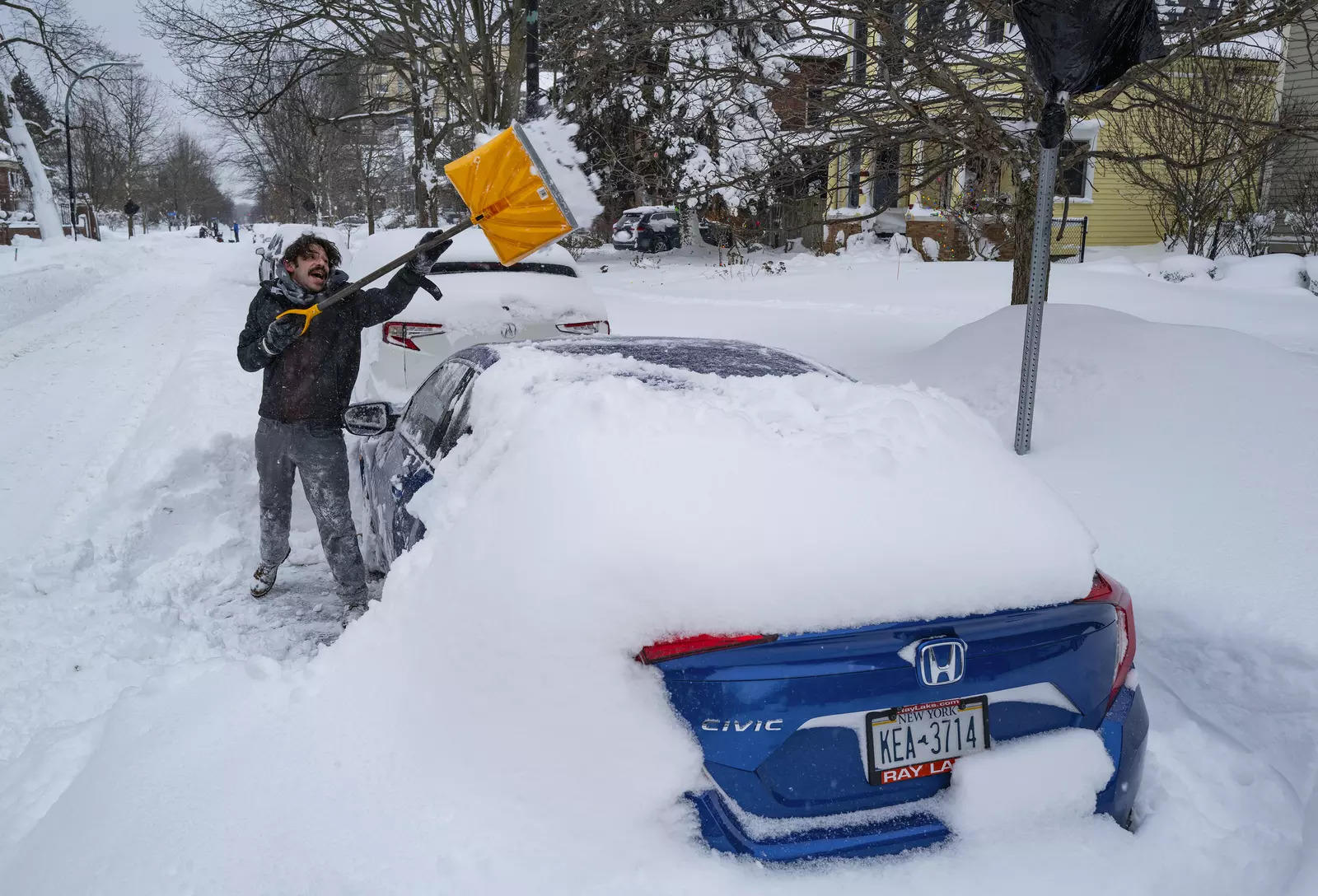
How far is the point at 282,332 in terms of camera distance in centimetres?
407

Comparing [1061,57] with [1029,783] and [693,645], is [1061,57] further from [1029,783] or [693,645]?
[693,645]

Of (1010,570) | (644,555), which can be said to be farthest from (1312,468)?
(644,555)

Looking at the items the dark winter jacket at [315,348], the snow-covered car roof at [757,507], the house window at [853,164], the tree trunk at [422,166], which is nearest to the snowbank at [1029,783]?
the snow-covered car roof at [757,507]

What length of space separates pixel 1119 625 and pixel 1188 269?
54.1 feet

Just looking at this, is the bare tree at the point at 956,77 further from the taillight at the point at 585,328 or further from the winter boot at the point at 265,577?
the winter boot at the point at 265,577

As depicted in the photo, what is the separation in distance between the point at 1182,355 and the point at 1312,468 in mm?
1662

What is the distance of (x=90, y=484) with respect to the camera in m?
6.30

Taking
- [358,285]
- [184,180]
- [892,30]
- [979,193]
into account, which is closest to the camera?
[358,285]

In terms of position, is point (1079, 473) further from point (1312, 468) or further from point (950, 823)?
point (950, 823)

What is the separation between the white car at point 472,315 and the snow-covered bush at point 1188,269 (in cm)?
1320

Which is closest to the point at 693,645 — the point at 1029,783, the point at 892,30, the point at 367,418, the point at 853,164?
the point at 1029,783

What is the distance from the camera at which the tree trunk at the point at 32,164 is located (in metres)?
34.0

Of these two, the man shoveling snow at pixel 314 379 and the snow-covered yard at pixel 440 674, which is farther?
the man shoveling snow at pixel 314 379

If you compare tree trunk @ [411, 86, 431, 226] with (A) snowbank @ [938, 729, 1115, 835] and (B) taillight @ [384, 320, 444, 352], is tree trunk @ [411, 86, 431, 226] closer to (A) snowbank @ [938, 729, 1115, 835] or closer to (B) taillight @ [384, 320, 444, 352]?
(B) taillight @ [384, 320, 444, 352]
